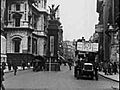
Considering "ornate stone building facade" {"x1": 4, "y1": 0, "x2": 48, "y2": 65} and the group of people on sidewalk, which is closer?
the group of people on sidewalk

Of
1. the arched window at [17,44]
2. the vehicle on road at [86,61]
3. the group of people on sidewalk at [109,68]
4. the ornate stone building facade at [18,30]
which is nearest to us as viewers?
the vehicle on road at [86,61]

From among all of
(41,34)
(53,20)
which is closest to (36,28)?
(41,34)

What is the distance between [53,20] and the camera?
48.6 metres

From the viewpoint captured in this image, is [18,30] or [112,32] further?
[18,30]

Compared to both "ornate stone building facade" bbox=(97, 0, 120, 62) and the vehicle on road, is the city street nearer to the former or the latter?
the vehicle on road

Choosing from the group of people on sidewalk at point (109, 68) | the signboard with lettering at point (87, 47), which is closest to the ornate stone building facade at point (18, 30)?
the group of people on sidewalk at point (109, 68)

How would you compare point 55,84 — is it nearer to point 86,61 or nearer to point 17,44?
point 86,61

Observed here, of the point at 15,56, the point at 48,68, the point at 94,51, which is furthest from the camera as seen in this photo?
the point at 15,56

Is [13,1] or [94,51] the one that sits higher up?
[13,1]

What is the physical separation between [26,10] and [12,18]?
3362 millimetres

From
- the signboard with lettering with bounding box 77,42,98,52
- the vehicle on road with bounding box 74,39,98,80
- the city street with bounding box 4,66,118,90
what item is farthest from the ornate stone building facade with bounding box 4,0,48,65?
the city street with bounding box 4,66,118,90

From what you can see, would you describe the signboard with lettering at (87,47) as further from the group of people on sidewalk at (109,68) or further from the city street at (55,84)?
the group of people on sidewalk at (109,68)

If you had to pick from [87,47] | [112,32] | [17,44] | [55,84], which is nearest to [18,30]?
[17,44]

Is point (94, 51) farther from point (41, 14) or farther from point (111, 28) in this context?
point (41, 14)
